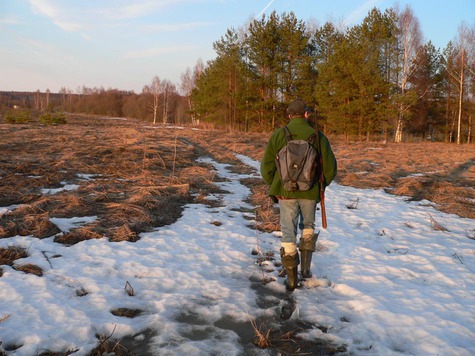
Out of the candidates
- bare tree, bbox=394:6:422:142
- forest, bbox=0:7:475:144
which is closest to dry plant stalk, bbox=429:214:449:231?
forest, bbox=0:7:475:144

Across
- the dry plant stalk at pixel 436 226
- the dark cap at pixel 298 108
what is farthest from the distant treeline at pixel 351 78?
the dark cap at pixel 298 108

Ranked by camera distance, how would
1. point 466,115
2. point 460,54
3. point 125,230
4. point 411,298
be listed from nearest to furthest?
point 411,298
point 125,230
point 460,54
point 466,115

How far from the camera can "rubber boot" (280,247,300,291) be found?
3395 millimetres

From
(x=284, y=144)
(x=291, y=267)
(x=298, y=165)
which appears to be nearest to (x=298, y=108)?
(x=284, y=144)

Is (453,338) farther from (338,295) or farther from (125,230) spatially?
(125,230)

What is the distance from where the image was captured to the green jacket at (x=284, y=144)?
340 centimetres

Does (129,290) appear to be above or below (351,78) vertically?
below

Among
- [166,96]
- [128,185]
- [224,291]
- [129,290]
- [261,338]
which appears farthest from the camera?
[166,96]

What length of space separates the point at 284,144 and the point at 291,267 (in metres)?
1.33

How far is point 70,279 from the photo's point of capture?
3305 millimetres

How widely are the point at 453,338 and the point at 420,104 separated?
33.2 metres

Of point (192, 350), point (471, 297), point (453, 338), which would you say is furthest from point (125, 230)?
point (471, 297)

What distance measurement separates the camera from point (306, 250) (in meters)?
3.59

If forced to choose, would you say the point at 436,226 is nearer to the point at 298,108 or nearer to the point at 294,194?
the point at 294,194
